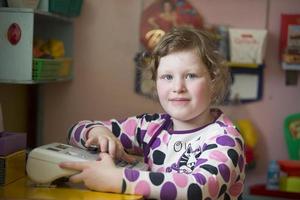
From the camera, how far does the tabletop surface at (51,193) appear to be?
939 mm

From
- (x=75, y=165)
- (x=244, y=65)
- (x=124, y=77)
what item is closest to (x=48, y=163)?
(x=75, y=165)

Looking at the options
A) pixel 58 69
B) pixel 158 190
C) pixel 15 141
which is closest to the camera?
pixel 158 190

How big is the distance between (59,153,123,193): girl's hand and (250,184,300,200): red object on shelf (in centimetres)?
86

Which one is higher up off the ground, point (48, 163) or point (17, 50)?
point (17, 50)

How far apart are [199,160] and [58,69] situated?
2.53 feet

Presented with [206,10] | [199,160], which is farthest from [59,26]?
[199,160]

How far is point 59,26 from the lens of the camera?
1.76m

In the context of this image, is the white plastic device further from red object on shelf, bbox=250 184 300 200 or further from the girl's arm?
red object on shelf, bbox=250 184 300 200

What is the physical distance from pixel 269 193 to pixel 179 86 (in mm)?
791

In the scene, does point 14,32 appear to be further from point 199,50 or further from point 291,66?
point 291,66

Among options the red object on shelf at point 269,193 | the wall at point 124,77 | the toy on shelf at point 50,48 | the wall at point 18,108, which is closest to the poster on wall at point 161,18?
the wall at point 124,77

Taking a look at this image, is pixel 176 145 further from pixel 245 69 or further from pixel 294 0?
pixel 294 0

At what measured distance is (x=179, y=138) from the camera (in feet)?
3.78

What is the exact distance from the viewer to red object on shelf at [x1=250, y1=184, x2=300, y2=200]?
1640 millimetres
